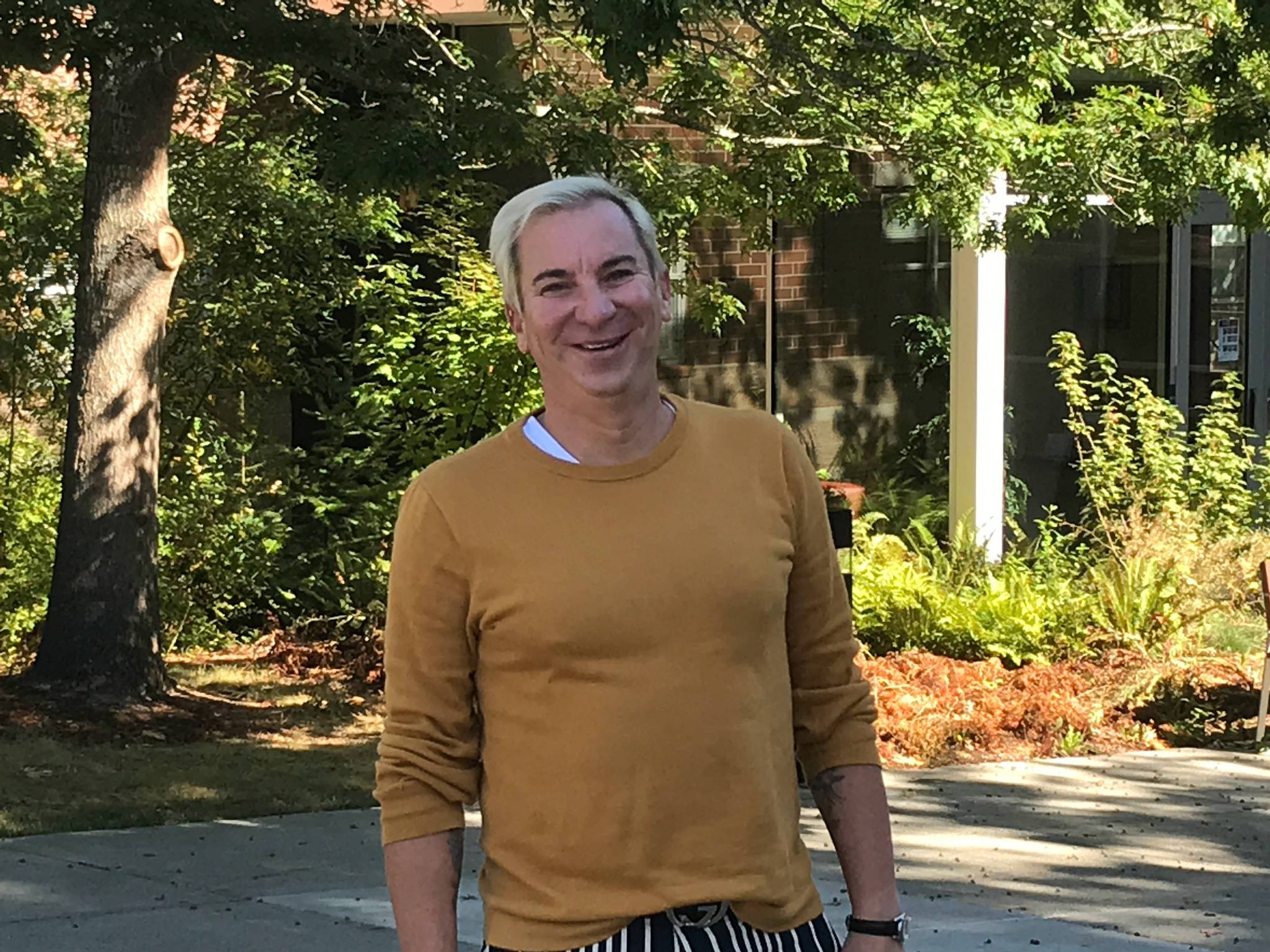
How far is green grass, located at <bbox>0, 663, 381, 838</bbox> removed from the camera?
7.54 m

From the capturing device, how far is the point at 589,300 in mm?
2484

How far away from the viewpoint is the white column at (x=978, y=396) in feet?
42.2

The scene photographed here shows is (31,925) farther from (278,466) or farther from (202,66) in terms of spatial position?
(278,466)

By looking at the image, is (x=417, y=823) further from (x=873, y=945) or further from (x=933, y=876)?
(x=933, y=876)

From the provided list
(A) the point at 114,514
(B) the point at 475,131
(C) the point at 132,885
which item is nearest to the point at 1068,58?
(B) the point at 475,131

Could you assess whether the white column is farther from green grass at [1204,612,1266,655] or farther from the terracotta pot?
green grass at [1204,612,1266,655]

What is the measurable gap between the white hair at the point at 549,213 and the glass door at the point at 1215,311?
1310 cm

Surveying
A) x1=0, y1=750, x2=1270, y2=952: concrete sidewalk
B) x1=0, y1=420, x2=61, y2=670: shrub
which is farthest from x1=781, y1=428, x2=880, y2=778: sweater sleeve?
x1=0, y1=420, x2=61, y2=670: shrub

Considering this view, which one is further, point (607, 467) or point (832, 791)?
point (832, 791)

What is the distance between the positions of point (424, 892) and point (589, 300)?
0.77 metres

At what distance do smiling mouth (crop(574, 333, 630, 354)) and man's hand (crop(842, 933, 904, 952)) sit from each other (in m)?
0.84

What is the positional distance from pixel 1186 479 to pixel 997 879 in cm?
642

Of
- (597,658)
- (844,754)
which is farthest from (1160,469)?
(597,658)

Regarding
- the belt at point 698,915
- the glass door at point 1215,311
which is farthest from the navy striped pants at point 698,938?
the glass door at point 1215,311
